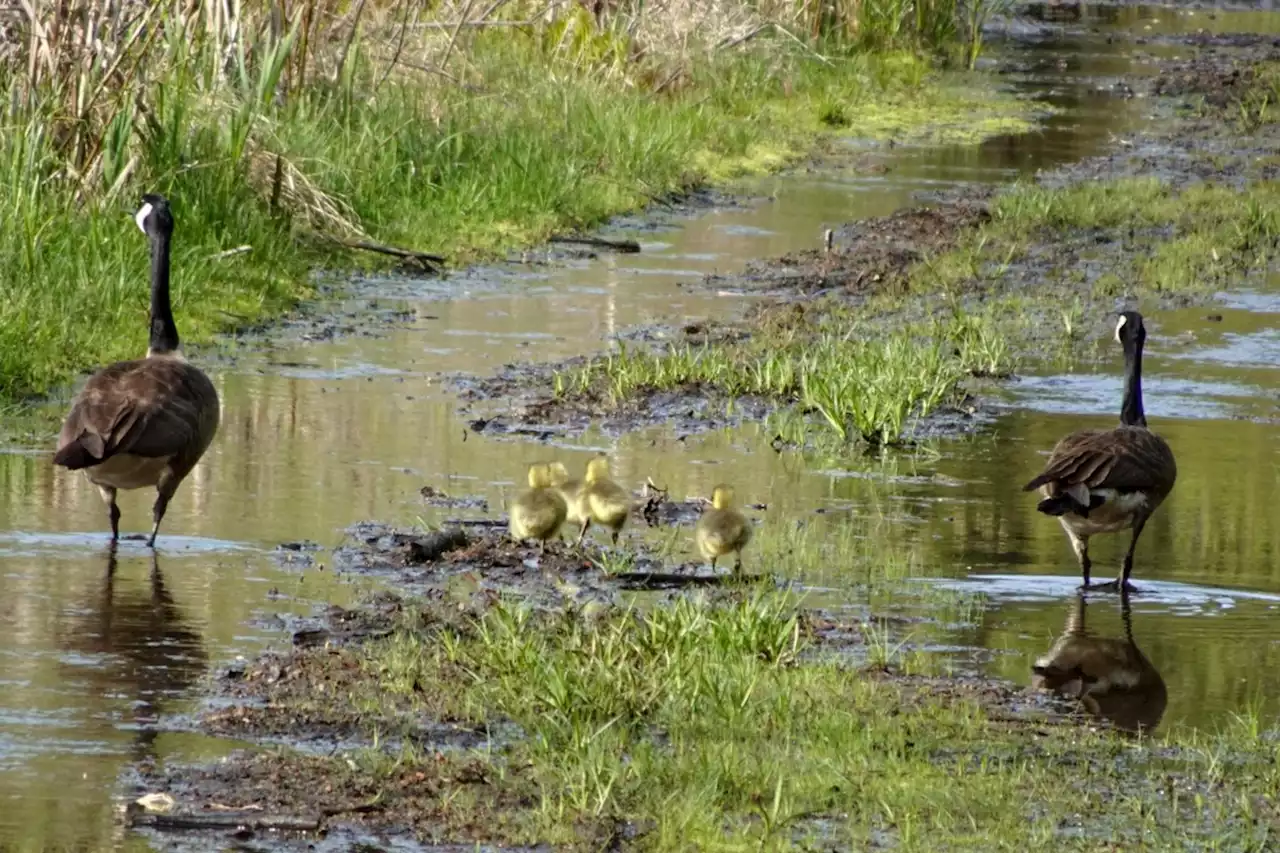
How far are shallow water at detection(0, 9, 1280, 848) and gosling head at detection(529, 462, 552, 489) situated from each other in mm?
536

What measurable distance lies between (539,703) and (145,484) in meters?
2.80

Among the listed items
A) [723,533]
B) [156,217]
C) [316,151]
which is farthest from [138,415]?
[316,151]

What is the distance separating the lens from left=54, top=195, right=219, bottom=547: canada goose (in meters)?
8.51

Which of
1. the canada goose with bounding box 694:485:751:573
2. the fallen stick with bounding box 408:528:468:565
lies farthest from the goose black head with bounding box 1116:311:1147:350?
the fallen stick with bounding box 408:528:468:565

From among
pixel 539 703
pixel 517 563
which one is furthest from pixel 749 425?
pixel 539 703

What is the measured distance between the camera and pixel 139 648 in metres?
7.48

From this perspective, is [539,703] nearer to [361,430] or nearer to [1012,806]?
[1012,806]

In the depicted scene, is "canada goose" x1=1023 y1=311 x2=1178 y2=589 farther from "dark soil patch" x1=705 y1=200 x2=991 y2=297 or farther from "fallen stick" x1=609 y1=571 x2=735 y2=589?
"dark soil patch" x1=705 y1=200 x2=991 y2=297

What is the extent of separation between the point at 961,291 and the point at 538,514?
7.87 meters

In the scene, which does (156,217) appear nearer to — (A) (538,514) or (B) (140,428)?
(B) (140,428)

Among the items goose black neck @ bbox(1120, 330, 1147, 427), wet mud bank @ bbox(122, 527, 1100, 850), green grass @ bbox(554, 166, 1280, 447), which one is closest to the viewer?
wet mud bank @ bbox(122, 527, 1100, 850)

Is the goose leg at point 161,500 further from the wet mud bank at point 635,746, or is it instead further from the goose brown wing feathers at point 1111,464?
the goose brown wing feathers at point 1111,464

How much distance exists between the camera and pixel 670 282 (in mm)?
16406

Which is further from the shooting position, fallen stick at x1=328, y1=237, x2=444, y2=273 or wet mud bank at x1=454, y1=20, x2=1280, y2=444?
fallen stick at x1=328, y1=237, x2=444, y2=273
